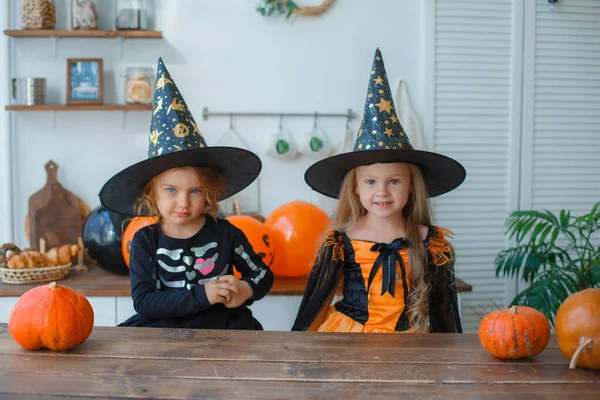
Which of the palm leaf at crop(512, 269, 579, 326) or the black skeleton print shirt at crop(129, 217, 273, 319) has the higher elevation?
the black skeleton print shirt at crop(129, 217, 273, 319)

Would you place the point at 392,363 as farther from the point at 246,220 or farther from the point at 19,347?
the point at 246,220

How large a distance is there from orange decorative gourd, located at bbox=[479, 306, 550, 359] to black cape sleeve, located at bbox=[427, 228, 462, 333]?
60 centimetres

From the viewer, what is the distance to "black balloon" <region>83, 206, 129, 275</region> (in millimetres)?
2510

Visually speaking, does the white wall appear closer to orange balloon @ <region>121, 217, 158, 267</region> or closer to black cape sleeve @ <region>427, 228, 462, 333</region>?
orange balloon @ <region>121, 217, 158, 267</region>

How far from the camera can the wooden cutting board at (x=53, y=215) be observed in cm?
283

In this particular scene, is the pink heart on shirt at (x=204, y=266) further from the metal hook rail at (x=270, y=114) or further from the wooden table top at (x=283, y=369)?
the metal hook rail at (x=270, y=114)

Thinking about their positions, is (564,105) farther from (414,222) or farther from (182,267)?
(182,267)

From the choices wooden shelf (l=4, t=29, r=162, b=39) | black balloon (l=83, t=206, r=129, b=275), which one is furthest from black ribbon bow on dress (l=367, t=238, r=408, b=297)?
wooden shelf (l=4, t=29, r=162, b=39)

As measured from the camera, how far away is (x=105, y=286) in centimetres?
→ 238

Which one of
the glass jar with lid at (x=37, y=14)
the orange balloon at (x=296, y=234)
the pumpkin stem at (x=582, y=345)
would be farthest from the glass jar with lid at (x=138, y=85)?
the pumpkin stem at (x=582, y=345)

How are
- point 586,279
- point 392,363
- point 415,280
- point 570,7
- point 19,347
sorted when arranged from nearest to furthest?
point 392,363 → point 19,347 → point 415,280 → point 586,279 → point 570,7

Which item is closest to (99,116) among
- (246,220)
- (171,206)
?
(246,220)

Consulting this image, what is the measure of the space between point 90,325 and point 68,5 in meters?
2.10

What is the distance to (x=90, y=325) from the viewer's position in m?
1.24
